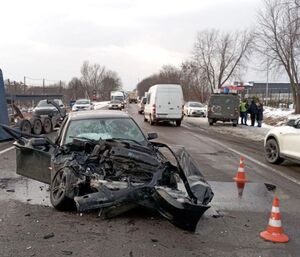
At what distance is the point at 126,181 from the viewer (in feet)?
19.9

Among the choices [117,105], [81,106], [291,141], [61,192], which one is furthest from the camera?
[117,105]

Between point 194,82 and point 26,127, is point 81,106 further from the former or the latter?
point 194,82

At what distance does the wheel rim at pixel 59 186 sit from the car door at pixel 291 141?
643cm

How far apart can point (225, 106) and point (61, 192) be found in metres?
22.9

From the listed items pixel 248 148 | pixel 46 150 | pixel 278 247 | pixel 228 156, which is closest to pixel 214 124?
pixel 248 148

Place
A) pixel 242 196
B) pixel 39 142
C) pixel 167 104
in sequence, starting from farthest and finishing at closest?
pixel 167 104 → pixel 242 196 → pixel 39 142

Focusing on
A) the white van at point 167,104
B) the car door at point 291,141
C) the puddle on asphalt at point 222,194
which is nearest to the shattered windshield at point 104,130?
the puddle on asphalt at point 222,194

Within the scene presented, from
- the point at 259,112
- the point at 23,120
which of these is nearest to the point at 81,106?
the point at 259,112

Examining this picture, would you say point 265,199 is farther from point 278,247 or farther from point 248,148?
point 248,148

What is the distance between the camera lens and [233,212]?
673cm

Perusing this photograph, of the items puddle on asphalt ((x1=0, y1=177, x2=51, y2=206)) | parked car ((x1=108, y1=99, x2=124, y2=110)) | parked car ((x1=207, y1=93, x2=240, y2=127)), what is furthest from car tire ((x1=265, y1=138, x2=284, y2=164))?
parked car ((x1=108, y1=99, x2=124, y2=110))

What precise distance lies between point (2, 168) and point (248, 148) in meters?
8.90

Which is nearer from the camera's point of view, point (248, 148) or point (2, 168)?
point (2, 168)

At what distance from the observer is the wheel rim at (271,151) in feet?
39.1
